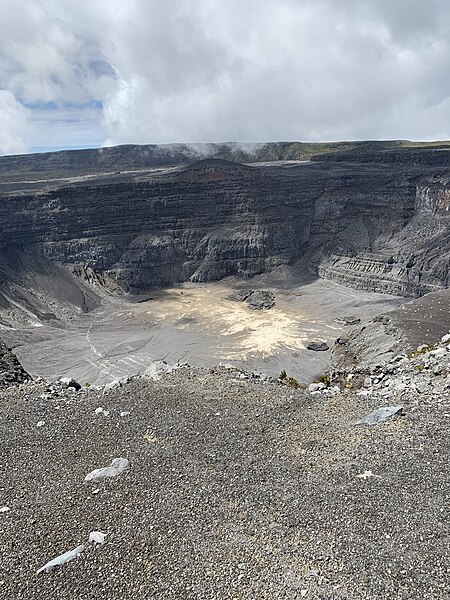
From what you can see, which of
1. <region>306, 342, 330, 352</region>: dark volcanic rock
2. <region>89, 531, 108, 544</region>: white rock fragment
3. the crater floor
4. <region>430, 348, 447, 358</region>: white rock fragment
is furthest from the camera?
<region>306, 342, 330, 352</region>: dark volcanic rock

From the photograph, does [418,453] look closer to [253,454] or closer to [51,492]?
[253,454]

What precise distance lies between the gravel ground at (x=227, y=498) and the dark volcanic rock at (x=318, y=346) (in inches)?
973

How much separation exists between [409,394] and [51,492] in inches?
395

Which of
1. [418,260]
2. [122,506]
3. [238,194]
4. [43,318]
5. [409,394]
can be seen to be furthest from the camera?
[238,194]

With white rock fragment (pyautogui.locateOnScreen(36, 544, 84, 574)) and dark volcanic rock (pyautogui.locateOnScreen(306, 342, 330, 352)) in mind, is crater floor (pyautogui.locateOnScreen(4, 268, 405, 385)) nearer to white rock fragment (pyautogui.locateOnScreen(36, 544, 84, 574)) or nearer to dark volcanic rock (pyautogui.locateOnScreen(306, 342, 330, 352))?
dark volcanic rock (pyautogui.locateOnScreen(306, 342, 330, 352))

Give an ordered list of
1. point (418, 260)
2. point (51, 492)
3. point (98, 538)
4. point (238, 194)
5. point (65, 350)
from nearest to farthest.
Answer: point (98, 538) < point (51, 492) < point (65, 350) < point (418, 260) < point (238, 194)

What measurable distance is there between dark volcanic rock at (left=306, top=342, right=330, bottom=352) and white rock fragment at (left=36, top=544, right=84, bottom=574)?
1280 inches

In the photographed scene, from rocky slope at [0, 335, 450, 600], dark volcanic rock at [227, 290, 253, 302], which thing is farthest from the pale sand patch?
rocky slope at [0, 335, 450, 600]

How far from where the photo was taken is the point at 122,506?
33.7 ft

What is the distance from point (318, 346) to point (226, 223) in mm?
34698

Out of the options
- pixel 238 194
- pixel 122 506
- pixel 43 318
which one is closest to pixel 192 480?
pixel 122 506

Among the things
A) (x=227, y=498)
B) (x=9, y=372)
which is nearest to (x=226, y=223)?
(x=9, y=372)

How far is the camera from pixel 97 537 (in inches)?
364

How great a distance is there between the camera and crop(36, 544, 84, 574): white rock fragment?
8.63 meters
